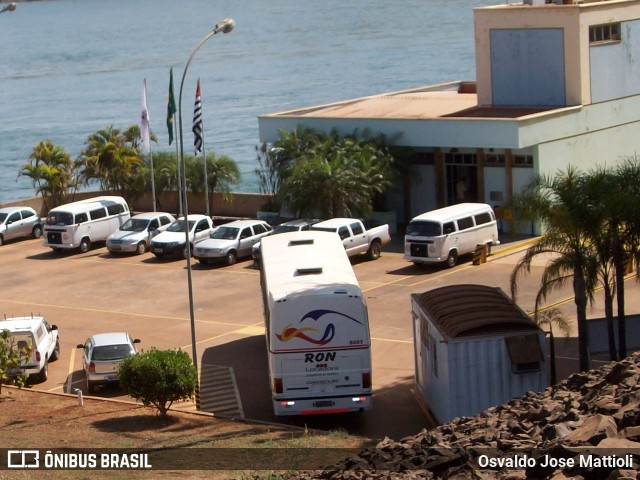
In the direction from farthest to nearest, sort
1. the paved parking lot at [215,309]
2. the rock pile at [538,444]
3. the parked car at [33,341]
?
the parked car at [33,341] → the paved parking lot at [215,309] → the rock pile at [538,444]

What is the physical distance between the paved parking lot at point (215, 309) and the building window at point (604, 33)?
29.6 feet

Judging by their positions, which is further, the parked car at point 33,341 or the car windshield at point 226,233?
the car windshield at point 226,233

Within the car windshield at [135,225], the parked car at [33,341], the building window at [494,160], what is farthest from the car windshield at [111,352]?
the building window at [494,160]

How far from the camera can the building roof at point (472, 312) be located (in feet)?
65.4

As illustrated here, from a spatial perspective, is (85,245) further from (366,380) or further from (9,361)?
(366,380)

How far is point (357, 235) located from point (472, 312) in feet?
54.3

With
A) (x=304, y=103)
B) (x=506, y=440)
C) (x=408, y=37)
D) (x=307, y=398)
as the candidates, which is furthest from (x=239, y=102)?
(x=506, y=440)

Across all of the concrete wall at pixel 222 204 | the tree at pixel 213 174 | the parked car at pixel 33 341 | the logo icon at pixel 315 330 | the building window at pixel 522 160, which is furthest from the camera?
the concrete wall at pixel 222 204

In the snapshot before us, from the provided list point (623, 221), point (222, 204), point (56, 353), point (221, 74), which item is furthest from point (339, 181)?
point (221, 74)

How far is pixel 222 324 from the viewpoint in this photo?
3023cm

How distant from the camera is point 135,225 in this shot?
41.2m

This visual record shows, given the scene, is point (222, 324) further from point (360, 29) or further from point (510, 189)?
point (360, 29)

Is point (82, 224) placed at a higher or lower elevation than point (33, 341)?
higher

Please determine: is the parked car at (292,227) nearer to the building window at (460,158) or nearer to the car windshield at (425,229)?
the car windshield at (425,229)
